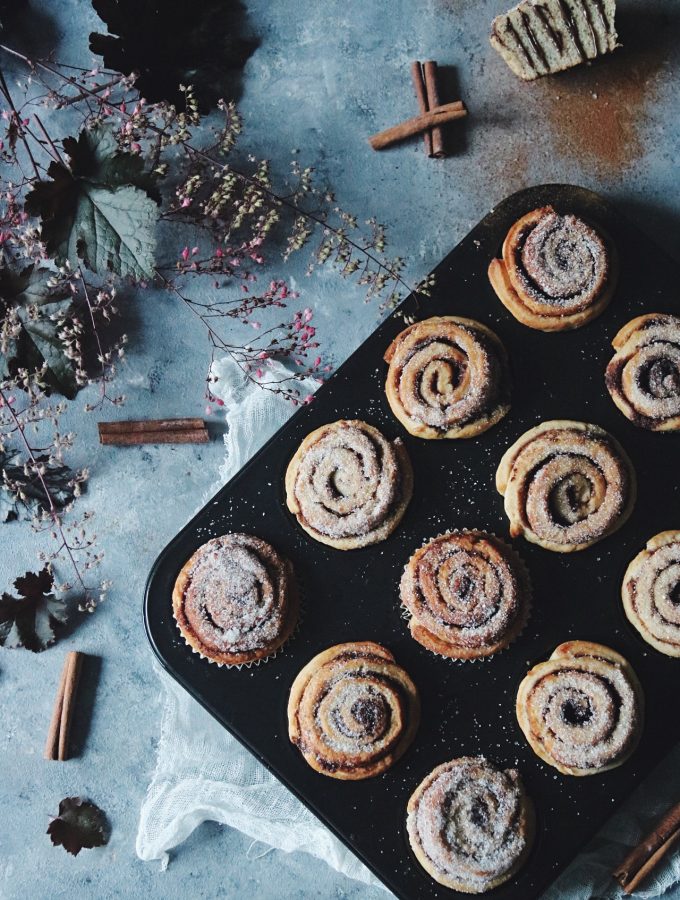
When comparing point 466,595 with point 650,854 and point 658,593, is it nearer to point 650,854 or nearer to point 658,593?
point 658,593

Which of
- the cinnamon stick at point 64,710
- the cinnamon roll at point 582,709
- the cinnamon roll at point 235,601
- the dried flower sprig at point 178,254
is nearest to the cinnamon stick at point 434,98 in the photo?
the dried flower sprig at point 178,254

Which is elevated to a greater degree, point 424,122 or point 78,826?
point 424,122

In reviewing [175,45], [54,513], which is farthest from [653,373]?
[54,513]

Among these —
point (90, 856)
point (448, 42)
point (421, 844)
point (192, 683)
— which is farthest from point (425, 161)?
point (90, 856)

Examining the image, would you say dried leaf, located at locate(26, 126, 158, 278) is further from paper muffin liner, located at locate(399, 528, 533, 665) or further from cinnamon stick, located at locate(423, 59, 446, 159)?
paper muffin liner, located at locate(399, 528, 533, 665)

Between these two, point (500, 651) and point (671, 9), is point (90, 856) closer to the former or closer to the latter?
point (500, 651)

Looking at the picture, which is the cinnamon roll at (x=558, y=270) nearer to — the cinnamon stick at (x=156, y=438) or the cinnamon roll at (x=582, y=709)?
the cinnamon roll at (x=582, y=709)
